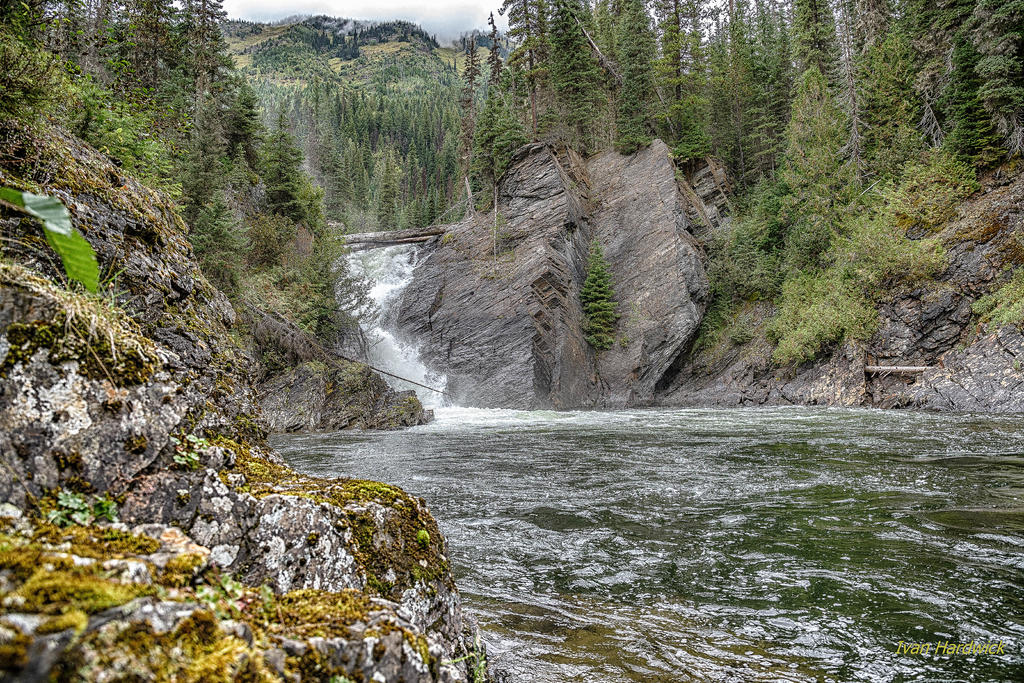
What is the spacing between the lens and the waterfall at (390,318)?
27.9m

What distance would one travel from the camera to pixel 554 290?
2903cm

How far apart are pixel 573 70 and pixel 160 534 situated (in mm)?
42465

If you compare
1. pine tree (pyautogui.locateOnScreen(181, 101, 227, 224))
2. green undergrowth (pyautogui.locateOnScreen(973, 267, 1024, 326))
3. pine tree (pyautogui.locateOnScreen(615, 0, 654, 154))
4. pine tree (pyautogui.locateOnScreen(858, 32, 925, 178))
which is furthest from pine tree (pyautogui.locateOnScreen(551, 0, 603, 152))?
green undergrowth (pyautogui.locateOnScreen(973, 267, 1024, 326))

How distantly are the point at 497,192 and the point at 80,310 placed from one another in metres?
33.6

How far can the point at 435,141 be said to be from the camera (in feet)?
Answer: 320

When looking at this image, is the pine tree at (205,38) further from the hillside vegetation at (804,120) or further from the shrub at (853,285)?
the shrub at (853,285)

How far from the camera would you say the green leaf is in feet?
5.32

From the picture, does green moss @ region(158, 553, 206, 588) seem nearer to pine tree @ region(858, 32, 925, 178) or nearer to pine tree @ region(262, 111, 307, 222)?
pine tree @ region(262, 111, 307, 222)

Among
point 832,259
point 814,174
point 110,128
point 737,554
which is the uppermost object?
point 814,174

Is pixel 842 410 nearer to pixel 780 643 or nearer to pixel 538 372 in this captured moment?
pixel 538 372

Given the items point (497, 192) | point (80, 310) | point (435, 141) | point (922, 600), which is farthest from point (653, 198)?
point (435, 141)

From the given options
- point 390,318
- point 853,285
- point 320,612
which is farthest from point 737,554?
point 390,318

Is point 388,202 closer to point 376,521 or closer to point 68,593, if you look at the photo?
point 376,521

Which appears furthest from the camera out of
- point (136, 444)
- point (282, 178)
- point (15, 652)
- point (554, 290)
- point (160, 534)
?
point (554, 290)
